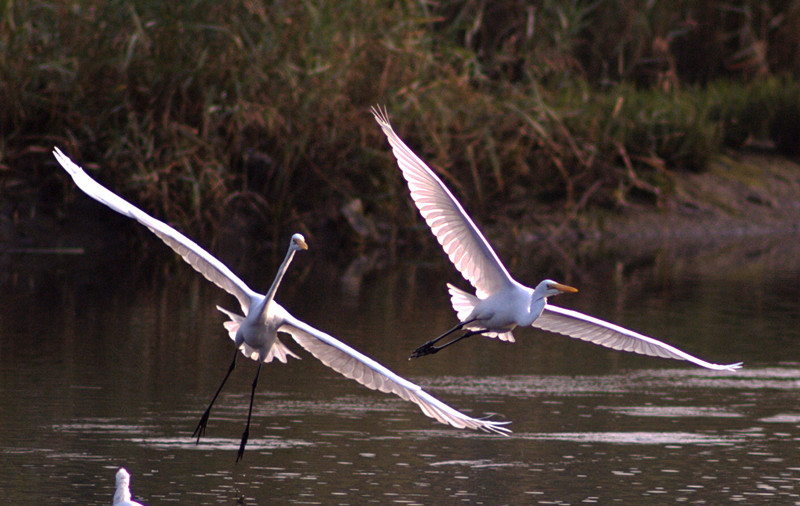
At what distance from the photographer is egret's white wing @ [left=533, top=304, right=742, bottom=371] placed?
28.2 ft

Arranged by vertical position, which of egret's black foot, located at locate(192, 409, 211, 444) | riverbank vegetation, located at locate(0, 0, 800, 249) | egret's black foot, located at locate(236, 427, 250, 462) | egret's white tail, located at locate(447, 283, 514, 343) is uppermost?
riverbank vegetation, located at locate(0, 0, 800, 249)

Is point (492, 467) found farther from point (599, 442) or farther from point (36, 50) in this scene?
point (36, 50)

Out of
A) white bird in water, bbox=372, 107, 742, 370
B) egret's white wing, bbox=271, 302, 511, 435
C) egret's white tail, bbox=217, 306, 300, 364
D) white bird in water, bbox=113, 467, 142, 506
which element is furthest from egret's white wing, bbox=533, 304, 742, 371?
white bird in water, bbox=113, 467, 142, 506

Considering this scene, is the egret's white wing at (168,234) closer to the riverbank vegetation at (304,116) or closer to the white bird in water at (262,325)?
the white bird in water at (262,325)

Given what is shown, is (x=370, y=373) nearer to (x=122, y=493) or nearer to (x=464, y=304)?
(x=464, y=304)

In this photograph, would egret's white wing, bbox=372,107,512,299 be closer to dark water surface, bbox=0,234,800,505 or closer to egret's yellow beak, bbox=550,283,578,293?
egret's yellow beak, bbox=550,283,578,293

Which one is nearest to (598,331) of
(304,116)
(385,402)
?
(385,402)

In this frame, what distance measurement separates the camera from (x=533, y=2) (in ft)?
73.6

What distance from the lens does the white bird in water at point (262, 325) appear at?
23.8ft

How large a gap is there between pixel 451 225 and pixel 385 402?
64.6 inches

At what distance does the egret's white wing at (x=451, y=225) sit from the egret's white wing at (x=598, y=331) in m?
0.39

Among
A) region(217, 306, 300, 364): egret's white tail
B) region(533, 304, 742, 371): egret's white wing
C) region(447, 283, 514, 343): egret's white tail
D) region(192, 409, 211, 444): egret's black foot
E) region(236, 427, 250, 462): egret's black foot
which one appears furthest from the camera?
region(447, 283, 514, 343): egret's white tail

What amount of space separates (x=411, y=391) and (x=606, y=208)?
1406 cm

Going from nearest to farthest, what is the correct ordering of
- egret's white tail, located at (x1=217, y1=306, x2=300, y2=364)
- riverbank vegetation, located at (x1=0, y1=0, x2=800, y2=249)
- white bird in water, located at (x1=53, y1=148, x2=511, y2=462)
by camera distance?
white bird in water, located at (x1=53, y1=148, x2=511, y2=462) < egret's white tail, located at (x1=217, y1=306, x2=300, y2=364) < riverbank vegetation, located at (x1=0, y1=0, x2=800, y2=249)
